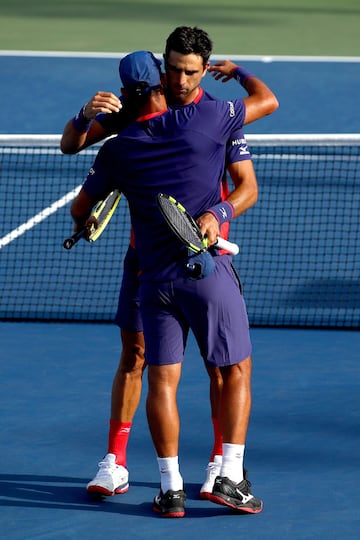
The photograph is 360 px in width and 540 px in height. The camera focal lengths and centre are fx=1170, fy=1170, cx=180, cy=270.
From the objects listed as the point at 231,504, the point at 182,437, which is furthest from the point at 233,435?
the point at 182,437

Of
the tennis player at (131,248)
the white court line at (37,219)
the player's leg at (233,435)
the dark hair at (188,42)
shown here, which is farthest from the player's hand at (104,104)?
the white court line at (37,219)

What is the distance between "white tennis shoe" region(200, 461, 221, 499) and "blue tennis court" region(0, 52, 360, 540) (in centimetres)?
5

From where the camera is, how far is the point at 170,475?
17.7 feet

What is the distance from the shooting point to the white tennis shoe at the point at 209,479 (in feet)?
18.6

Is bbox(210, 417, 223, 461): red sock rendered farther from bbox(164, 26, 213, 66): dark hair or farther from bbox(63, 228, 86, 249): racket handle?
bbox(164, 26, 213, 66): dark hair

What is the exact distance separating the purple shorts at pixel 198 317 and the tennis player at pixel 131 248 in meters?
0.31

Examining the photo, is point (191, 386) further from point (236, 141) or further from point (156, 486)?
point (236, 141)

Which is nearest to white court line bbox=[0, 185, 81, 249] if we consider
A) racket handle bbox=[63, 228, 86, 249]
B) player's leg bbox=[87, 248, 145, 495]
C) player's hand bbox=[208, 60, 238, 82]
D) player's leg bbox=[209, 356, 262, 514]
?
player's leg bbox=[87, 248, 145, 495]

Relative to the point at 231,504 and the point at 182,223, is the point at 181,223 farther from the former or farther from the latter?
the point at 231,504

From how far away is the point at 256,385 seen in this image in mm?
7363

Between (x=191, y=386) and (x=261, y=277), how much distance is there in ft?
8.14

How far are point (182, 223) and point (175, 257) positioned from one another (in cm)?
34

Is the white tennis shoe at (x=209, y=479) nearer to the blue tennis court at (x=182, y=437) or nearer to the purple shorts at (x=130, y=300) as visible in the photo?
the blue tennis court at (x=182, y=437)

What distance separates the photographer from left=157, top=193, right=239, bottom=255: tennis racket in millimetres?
4973
